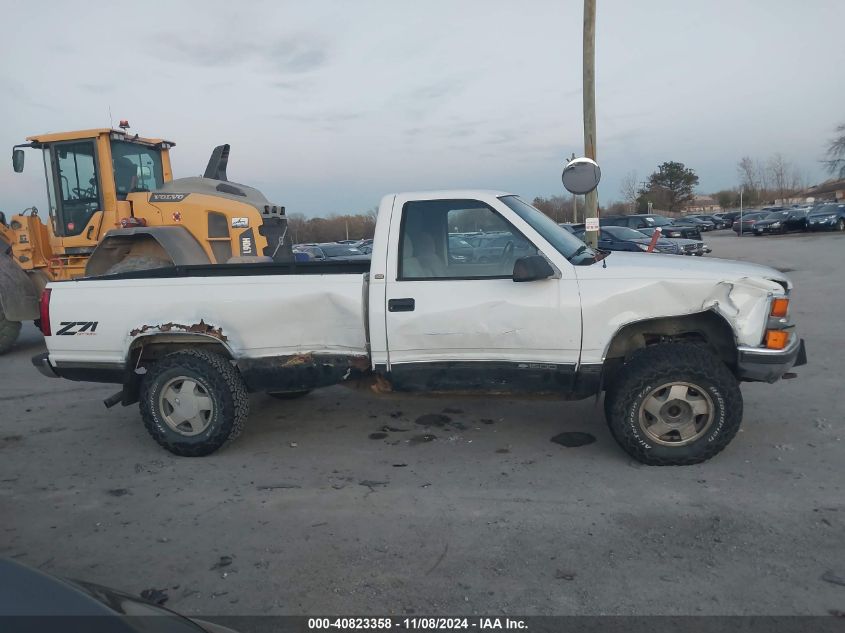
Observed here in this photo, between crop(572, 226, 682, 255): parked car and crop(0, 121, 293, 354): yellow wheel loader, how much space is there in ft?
39.0

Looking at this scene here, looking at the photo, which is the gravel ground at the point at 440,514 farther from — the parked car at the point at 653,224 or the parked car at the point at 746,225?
the parked car at the point at 746,225

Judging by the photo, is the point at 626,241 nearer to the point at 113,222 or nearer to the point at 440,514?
the point at 113,222

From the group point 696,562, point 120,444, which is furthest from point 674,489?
point 120,444

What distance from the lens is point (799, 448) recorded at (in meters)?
5.06

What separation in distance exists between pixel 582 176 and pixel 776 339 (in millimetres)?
4677

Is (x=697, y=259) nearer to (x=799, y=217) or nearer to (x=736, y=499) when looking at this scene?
(x=736, y=499)

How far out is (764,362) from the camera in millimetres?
4699

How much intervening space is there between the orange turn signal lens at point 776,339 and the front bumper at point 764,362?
3 centimetres

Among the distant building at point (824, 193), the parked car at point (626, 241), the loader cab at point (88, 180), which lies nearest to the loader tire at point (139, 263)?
the loader cab at point (88, 180)

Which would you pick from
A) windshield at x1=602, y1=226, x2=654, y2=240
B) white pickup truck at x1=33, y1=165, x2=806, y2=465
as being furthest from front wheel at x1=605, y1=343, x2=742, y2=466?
windshield at x1=602, y1=226, x2=654, y2=240

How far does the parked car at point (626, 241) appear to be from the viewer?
19.9m

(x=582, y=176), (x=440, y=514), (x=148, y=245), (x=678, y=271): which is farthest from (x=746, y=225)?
(x=440, y=514)

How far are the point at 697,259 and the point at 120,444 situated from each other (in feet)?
16.3

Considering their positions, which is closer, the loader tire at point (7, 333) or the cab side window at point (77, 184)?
the cab side window at point (77, 184)
